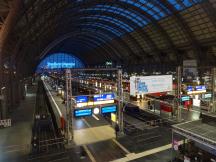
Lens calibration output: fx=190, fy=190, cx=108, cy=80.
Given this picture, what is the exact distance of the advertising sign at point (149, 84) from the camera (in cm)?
1930

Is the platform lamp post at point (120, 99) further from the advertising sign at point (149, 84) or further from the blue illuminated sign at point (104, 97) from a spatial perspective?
the advertising sign at point (149, 84)

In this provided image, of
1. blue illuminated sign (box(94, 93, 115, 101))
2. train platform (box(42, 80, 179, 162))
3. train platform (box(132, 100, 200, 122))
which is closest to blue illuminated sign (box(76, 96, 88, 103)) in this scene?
blue illuminated sign (box(94, 93, 115, 101))

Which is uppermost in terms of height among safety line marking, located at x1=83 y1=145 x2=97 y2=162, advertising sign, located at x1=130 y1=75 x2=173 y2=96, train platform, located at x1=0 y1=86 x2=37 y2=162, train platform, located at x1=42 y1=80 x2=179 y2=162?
advertising sign, located at x1=130 y1=75 x2=173 y2=96

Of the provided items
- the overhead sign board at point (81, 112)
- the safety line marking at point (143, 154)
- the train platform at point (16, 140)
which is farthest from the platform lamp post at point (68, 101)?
the safety line marking at point (143, 154)

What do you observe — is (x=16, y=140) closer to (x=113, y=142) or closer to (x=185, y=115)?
(x=113, y=142)

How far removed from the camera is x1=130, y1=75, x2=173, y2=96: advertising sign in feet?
63.3

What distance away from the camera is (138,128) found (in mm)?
23172

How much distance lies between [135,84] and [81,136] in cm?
812

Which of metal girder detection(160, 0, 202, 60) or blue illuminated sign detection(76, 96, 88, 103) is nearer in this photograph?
blue illuminated sign detection(76, 96, 88, 103)

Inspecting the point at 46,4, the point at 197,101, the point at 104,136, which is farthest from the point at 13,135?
the point at 197,101

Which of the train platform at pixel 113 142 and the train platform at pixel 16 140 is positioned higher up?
the train platform at pixel 16 140

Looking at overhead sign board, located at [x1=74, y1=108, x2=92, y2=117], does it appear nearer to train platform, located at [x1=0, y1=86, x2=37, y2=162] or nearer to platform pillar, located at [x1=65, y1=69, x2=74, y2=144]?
platform pillar, located at [x1=65, y1=69, x2=74, y2=144]

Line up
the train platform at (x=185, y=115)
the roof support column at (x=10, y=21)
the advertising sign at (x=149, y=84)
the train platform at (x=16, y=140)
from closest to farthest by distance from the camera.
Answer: the roof support column at (x=10, y=21), the train platform at (x=16, y=140), the advertising sign at (x=149, y=84), the train platform at (x=185, y=115)

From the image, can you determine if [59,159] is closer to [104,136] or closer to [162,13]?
[104,136]
